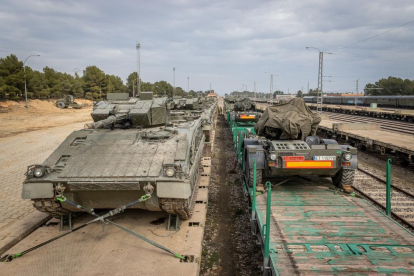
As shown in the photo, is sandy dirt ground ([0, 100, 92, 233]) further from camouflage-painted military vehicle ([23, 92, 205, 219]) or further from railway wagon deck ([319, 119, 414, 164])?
railway wagon deck ([319, 119, 414, 164])

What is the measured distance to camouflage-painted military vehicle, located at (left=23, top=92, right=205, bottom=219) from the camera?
5980 millimetres

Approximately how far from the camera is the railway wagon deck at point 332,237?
4477 millimetres

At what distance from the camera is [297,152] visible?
7523mm

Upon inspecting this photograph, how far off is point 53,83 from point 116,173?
172 ft

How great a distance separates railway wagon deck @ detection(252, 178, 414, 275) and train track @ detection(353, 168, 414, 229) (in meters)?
1.80

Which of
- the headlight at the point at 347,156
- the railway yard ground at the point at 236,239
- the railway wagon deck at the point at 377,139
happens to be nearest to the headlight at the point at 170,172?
the railway yard ground at the point at 236,239

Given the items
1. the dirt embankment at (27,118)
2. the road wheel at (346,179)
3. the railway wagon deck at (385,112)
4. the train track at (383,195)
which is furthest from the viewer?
the railway wagon deck at (385,112)

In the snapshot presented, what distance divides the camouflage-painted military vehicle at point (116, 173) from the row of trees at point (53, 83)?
25667 mm

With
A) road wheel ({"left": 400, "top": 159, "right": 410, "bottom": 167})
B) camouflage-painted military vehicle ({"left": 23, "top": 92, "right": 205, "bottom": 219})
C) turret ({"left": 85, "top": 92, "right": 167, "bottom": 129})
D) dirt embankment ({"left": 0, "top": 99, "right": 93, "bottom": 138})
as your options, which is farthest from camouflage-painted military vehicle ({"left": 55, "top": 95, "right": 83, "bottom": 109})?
road wheel ({"left": 400, "top": 159, "right": 410, "bottom": 167})

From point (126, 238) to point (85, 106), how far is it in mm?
54022

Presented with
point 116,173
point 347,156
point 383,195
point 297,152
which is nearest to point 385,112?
point 383,195

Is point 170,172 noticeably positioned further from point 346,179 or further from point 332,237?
point 346,179

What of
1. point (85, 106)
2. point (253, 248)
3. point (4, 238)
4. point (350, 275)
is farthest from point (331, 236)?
point (85, 106)

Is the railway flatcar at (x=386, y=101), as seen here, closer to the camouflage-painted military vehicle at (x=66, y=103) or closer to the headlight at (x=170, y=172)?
the camouflage-painted military vehicle at (x=66, y=103)
